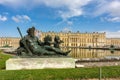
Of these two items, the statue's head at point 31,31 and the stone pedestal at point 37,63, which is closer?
the stone pedestal at point 37,63

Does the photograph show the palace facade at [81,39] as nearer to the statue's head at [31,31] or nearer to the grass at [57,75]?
the statue's head at [31,31]

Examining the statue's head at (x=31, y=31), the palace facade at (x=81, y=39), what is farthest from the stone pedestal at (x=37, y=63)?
the palace facade at (x=81, y=39)

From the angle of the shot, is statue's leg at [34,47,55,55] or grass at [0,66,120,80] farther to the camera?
statue's leg at [34,47,55,55]

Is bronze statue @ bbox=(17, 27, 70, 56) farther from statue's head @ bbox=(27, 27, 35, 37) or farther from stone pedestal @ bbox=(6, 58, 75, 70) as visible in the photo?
stone pedestal @ bbox=(6, 58, 75, 70)

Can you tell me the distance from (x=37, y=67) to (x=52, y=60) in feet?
2.72

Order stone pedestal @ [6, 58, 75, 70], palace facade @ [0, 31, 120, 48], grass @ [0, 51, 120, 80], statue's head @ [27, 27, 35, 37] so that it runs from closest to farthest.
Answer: grass @ [0, 51, 120, 80] → stone pedestal @ [6, 58, 75, 70] → statue's head @ [27, 27, 35, 37] → palace facade @ [0, 31, 120, 48]

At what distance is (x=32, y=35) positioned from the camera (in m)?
13.4

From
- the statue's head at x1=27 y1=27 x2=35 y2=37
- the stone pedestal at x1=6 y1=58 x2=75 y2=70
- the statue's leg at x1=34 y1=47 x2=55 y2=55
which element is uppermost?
the statue's head at x1=27 y1=27 x2=35 y2=37

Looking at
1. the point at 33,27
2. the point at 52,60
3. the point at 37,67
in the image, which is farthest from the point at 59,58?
the point at 33,27

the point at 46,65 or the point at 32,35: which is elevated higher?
the point at 32,35

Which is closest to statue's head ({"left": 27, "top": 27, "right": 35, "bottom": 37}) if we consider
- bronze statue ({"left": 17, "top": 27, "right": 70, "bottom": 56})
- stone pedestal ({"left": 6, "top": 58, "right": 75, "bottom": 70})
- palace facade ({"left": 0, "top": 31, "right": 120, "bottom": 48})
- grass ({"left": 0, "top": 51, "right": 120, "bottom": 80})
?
bronze statue ({"left": 17, "top": 27, "right": 70, "bottom": 56})

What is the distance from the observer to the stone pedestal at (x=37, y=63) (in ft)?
40.5

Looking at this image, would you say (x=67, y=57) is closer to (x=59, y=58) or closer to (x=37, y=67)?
(x=59, y=58)

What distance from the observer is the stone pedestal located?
40.5 feet
